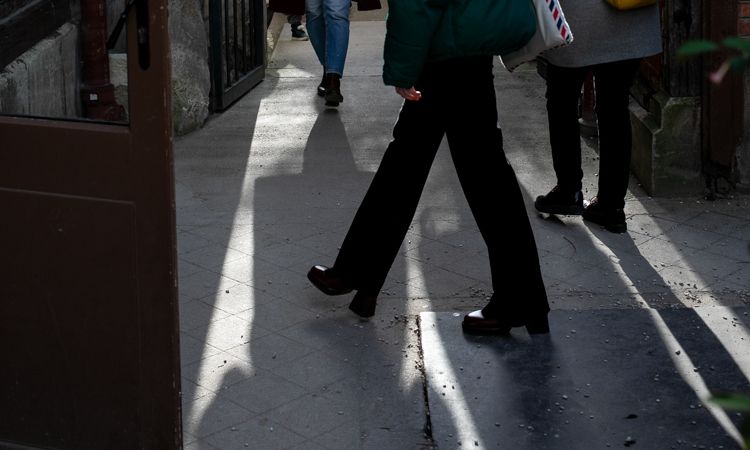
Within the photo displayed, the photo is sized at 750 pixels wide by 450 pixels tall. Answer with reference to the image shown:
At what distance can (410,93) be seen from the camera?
417cm

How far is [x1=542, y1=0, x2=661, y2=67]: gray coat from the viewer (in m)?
5.28

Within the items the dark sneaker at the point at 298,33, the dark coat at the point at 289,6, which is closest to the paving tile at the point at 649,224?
the dark coat at the point at 289,6

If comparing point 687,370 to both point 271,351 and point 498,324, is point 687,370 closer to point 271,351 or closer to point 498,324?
point 498,324

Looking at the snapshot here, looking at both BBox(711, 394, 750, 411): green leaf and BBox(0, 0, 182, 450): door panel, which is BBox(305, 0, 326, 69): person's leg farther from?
BBox(711, 394, 750, 411): green leaf

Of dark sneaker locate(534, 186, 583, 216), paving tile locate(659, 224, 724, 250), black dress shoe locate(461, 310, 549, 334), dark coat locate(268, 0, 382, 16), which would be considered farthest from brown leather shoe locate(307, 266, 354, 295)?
dark coat locate(268, 0, 382, 16)

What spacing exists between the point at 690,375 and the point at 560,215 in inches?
72.5

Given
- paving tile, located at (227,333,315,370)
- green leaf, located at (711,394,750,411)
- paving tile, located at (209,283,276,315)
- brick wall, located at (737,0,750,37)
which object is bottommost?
paving tile, located at (209,283,276,315)

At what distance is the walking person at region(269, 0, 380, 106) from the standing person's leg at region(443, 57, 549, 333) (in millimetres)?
3823

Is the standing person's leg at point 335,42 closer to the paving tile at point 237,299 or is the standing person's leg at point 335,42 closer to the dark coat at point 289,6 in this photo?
the dark coat at point 289,6

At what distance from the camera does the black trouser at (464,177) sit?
421 cm

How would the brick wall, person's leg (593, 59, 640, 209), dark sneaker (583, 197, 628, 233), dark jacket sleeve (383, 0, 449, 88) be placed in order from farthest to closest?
the brick wall → dark sneaker (583, 197, 628, 233) → person's leg (593, 59, 640, 209) → dark jacket sleeve (383, 0, 449, 88)

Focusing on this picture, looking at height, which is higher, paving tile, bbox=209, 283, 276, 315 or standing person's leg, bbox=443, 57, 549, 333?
standing person's leg, bbox=443, 57, 549, 333

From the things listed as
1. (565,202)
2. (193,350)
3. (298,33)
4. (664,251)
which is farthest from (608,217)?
(298,33)

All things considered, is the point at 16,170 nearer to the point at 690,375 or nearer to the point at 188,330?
the point at 188,330
